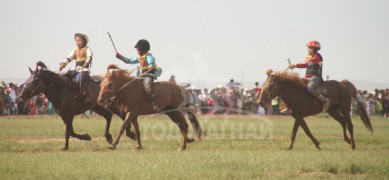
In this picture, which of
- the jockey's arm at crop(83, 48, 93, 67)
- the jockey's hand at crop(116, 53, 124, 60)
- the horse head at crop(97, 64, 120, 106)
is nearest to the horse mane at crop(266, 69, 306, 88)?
the jockey's hand at crop(116, 53, 124, 60)

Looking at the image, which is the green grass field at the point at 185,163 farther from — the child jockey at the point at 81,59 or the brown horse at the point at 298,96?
the child jockey at the point at 81,59

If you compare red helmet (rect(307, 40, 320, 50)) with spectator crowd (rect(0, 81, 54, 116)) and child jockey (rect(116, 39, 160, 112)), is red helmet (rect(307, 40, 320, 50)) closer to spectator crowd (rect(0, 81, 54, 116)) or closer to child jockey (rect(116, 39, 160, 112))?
child jockey (rect(116, 39, 160, 112))

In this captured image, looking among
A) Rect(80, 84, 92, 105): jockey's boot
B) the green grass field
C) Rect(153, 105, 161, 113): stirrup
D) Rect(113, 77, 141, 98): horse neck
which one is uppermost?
Rect(113, 77, 141, 98): horse neck

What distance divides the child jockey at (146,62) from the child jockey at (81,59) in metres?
1.08

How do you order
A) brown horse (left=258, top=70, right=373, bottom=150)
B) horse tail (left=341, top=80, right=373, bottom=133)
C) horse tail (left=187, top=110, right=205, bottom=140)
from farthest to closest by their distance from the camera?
1. horse tail (left=341, top=80, right=373, bottom=133)
2. horse tail (left=187, top=110, right=205, bottom=140)
3. brown horse (left=258, top=70, right=373, bottom=150)

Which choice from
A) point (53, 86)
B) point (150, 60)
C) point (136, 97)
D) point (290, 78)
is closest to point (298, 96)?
point (290, 78)

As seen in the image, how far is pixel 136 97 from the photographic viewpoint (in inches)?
631

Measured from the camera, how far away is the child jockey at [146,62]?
634 inches

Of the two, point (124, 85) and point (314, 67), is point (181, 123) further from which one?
point (314, 67)

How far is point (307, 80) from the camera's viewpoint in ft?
57.2

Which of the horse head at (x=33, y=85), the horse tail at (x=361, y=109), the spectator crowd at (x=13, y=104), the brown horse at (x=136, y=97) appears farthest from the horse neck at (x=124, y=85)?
the spectator crowd at (x=13, y=104)

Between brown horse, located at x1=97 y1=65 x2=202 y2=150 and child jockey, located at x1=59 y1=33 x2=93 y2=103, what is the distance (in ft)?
3.39

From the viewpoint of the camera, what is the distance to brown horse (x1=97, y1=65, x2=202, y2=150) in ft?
51.3

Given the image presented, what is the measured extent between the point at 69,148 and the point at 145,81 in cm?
255
